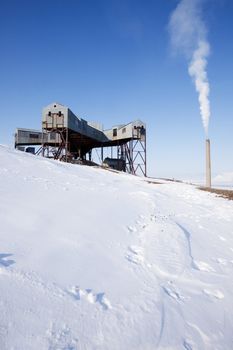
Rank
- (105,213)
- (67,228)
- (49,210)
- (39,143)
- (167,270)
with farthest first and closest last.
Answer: (39,143), (105,213), (49,210), (67,228), (167,270)

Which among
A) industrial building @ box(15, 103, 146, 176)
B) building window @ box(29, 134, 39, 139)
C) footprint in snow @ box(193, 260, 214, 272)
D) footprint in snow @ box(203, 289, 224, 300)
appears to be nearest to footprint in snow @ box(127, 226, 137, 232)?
footprint in snow @ box(193, 260, 214, 272)

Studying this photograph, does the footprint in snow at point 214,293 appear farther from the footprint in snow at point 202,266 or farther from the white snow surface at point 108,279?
the footprint in snow at point 202,266

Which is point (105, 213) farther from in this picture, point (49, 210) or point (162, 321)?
point (162, 321)

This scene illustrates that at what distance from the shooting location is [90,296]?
4164mm

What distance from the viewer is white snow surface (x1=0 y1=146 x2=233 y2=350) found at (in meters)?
3.48

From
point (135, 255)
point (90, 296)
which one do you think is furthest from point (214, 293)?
point (90, 296)

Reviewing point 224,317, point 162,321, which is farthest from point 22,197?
point 224,317

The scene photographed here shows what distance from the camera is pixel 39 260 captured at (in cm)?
491

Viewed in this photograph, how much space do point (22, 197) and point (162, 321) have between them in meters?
6.38

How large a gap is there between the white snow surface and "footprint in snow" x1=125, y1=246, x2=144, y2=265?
0.03 meters

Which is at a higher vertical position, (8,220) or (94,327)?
(8,220)

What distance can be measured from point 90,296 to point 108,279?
65 cm

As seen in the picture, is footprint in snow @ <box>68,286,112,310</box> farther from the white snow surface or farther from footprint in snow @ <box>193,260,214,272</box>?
footprint in snow @ <box>193,260,214,272</box>

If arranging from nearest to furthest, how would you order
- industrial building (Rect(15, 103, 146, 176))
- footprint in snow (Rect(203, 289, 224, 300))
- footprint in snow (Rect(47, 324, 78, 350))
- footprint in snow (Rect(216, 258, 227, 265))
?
footprint in snow (Rect(47, 324, 78, 350))
footprint in snow (Rect(203, 289, 224, 300))
footprint in snow (Rect(216, 258, 227, 265))
industrial building (Rect(15, 103, 146, 176))
